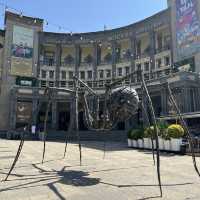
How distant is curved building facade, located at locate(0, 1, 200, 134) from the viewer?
45781mm

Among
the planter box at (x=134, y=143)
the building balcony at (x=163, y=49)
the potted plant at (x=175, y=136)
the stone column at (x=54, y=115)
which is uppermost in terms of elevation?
the building balcony at (x=163, y=49)

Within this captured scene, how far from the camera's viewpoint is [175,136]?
1805cm

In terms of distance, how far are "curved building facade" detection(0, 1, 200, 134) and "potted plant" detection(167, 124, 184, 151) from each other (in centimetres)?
2183

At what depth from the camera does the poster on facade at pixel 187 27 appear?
37.5 m

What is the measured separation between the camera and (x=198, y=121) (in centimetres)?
2973

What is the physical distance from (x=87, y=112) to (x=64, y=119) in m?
45.3

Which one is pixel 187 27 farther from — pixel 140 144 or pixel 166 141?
pixel 166 141

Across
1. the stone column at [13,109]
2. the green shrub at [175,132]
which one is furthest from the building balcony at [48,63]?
the green shrub at [175,132]

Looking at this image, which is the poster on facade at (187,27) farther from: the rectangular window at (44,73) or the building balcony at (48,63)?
the rectangular window at (44,73)

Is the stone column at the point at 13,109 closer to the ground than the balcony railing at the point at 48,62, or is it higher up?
closer to the ground

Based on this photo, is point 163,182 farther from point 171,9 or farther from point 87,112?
point 171,9

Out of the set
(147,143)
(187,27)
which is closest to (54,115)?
(187,27)

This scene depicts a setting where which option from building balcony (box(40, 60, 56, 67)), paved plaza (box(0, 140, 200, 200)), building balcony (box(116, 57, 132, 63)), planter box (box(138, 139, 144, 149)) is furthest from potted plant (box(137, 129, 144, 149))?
building balcony (box(40, 60, 56, 67))

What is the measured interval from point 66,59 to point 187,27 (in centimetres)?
2658
